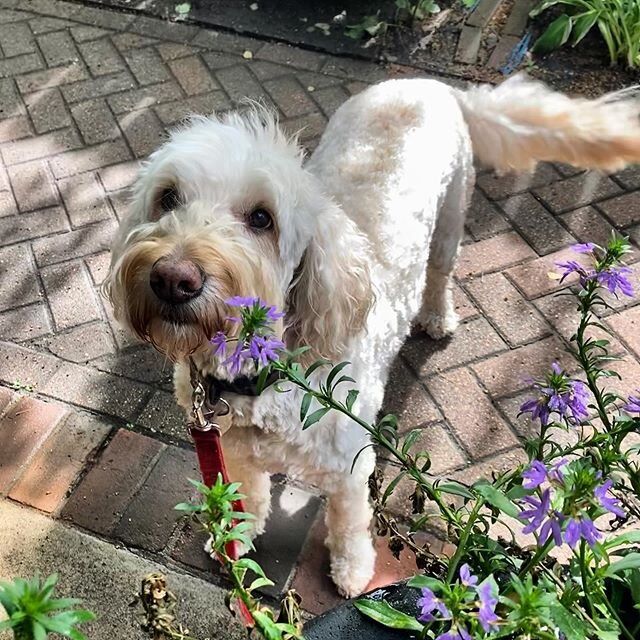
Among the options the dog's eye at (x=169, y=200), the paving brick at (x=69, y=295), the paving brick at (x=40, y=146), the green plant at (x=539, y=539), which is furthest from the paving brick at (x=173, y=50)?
the green plant at (x=539, y=539)

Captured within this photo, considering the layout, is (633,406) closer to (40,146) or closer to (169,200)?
(169,200)

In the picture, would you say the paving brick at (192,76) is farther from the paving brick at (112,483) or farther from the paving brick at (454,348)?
the paving brick at (112,483)

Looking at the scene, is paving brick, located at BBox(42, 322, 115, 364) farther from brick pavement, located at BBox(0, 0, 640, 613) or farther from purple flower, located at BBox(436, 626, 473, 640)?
purple flower, located at BBox(436, 626, 473, 640)

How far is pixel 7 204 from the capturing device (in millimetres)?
3893

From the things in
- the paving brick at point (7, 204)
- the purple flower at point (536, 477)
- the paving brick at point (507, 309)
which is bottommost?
the paving brick at point (7, 204)

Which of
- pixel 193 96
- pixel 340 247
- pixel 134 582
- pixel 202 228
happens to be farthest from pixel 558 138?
pixel 193 96

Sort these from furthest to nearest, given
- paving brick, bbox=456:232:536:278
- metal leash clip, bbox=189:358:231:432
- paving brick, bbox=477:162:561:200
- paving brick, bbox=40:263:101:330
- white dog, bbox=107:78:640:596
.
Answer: paving brick, bbox=477:162:561:200
paving brick, bbox=456:232:536:278
paving brick, bbox=40:263:101:330
metal leash clip, bbox=189:358:231:432
white dog, bbox=107:78:640:596

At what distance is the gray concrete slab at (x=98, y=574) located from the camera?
2.27 m

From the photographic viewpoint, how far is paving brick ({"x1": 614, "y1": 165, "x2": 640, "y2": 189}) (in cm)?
392

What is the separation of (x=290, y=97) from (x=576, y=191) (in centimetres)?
189

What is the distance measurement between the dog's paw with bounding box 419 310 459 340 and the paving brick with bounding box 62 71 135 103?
2.76m

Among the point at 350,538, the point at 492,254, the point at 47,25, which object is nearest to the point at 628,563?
the point at 350,538

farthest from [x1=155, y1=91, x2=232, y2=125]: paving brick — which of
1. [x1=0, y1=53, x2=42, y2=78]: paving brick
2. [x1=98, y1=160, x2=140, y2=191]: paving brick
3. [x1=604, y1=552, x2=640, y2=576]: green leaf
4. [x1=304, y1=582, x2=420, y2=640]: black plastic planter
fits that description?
[x1=604, y1=552, x2=640, y2=576]: green leaf

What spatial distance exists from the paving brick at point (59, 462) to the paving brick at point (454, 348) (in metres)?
1.36
